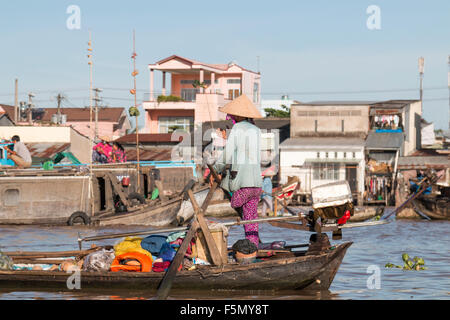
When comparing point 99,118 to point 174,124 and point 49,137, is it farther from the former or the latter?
point 49,137

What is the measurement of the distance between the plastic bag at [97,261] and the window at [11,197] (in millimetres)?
11438

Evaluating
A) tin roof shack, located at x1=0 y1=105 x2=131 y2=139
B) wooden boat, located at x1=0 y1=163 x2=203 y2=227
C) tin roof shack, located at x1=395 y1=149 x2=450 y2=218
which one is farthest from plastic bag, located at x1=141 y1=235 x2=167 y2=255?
tin roof shack, located at x1=0 y1=105 x2=131 y2=139

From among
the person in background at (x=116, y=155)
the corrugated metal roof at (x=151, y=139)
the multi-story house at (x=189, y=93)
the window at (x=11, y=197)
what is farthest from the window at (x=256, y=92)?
the window at (x=11, y=197)

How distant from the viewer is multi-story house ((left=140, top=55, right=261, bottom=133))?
4462 cm

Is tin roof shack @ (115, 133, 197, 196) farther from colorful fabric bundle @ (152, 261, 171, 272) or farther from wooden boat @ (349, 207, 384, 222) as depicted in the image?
colorful fabric bundle @ (152, 261, 171, 272)

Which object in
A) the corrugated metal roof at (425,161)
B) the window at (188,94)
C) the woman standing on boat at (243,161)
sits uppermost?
the window at (188,94)

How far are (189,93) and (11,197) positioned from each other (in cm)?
2788

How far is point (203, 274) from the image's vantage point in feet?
28.9

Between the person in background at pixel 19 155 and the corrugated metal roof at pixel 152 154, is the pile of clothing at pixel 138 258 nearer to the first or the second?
the person in background at pixel 19 155

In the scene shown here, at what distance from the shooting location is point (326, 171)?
117 feet

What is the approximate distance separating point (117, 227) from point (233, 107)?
1070cm

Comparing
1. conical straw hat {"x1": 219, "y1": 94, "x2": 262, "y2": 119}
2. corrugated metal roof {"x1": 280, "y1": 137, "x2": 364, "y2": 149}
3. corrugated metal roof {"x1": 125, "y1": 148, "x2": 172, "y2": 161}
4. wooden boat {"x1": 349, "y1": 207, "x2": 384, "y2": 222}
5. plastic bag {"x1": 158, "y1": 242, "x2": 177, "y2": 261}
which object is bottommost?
wooden boat {"x1": 349, "y1": 207, "x2": 384, "y2": 222}

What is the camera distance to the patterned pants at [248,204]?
30.8 feet

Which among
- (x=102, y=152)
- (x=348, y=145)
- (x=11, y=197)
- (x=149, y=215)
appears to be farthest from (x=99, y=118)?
(x=149, y=215)
